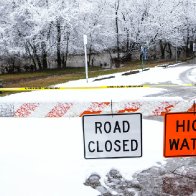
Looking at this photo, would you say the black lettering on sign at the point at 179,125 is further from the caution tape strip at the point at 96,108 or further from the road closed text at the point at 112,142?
the road closed text at the point at 112,142

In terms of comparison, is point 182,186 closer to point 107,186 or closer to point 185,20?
point 107,186

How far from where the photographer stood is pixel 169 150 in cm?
481

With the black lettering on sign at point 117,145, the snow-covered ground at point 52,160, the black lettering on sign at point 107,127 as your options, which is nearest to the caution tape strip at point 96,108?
the snow-covered ground at point 52,160

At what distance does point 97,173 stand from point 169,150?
1285mm

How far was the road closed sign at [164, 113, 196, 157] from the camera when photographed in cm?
467

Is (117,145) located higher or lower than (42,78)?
higher

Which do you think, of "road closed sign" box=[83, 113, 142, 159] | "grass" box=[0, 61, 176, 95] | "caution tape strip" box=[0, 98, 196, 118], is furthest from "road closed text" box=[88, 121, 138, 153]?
"grass" box=[0, 61, 176, 95]

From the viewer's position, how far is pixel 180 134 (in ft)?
15.5

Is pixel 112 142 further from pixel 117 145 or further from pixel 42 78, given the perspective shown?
pixel 42 78

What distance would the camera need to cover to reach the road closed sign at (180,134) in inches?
184

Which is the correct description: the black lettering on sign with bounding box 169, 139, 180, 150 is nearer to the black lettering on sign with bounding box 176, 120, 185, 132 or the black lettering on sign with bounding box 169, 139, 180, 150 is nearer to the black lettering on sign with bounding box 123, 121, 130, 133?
the black lettering on sign with bounding box 176, 120, 185, 132

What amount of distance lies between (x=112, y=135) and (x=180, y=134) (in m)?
0.92

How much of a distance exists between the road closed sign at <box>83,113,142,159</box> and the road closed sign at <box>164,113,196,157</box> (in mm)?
395

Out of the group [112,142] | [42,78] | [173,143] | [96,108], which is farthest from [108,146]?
[42,78]
